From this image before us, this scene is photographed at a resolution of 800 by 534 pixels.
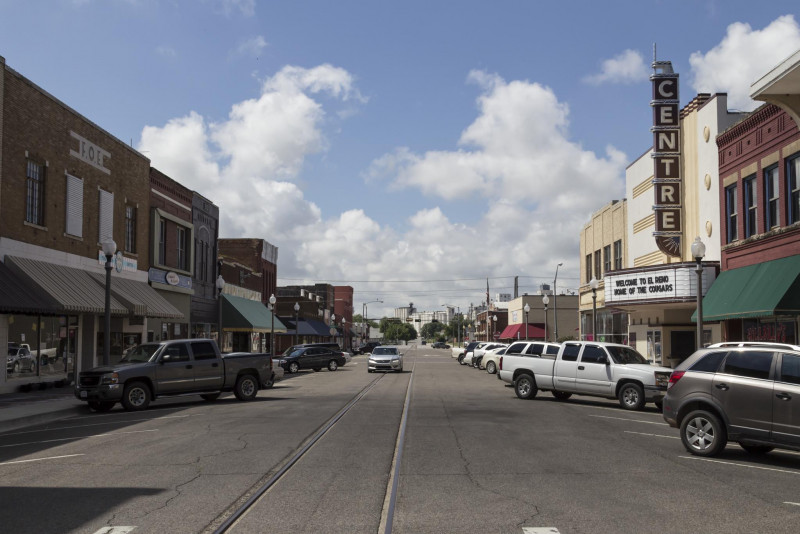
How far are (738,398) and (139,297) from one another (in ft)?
84.6

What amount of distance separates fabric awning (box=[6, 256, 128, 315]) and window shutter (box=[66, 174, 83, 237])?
58.5 inches

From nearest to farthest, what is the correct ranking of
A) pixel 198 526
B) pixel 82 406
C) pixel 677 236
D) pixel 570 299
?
pixel 198 526 < pixel 82 406 < pixel 677 236 < pixel 570 299

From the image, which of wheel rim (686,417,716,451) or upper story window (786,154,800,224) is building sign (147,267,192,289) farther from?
wheel rim (686,417,716,451)

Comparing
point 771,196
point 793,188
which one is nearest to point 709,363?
point 793,188

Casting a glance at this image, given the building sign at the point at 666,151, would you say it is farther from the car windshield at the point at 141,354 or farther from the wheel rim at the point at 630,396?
the car windshield at the point at 141,354

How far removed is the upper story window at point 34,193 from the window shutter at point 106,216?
4.31 metres

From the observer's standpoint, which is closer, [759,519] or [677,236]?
[759,519]

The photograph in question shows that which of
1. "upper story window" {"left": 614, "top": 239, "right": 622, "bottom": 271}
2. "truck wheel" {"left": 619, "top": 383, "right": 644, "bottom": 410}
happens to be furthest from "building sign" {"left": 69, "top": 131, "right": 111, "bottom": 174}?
"upper story window" {"left": 614, "top": 239, "right": 622, "bottom": 271}

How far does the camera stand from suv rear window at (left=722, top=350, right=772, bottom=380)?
37.0 feet

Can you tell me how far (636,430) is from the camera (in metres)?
15.4

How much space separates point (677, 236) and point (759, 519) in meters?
24.9

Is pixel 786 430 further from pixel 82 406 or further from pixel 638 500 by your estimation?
pixel 82 406

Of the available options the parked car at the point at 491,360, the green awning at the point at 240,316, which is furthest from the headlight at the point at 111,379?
the green awning at the point at 240,316

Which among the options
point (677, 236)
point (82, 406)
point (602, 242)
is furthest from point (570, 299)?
point (82, 406)
